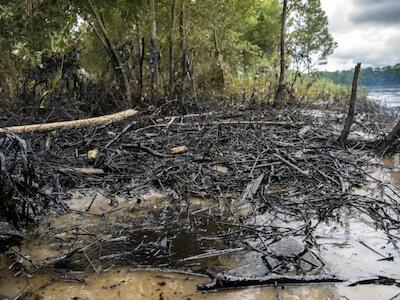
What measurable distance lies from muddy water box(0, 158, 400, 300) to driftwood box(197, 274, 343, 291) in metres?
0.05

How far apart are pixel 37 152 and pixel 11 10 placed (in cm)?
404

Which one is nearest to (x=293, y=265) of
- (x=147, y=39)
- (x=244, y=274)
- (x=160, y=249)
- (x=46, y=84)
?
(x=244, y=274)

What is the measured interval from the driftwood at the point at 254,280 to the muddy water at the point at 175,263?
1.9 inches

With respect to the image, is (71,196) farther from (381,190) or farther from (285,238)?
(381,190)

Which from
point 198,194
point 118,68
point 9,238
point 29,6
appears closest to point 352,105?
point 198,194

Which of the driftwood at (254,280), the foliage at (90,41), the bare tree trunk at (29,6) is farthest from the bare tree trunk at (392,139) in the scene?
the bare tree trunk at (29,6)

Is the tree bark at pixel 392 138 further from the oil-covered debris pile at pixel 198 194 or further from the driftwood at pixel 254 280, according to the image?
the driftwood at pixel 254 280

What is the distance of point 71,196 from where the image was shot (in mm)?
4719

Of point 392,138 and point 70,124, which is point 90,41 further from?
point 392,138

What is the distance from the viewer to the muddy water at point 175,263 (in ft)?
9.11

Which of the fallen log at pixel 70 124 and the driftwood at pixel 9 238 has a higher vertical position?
the fallen log at pixel 70 124

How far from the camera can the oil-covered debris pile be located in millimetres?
3369

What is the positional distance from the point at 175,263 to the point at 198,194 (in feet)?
5.42

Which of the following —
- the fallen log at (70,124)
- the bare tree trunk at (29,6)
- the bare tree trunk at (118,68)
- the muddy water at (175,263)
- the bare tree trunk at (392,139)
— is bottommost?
the muddy water at (175,263)
